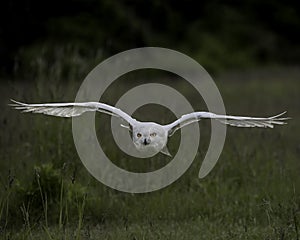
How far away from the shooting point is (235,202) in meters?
7.06

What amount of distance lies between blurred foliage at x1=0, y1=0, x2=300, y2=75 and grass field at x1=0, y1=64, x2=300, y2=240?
7.02m

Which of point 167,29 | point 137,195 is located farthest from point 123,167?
point 167,29

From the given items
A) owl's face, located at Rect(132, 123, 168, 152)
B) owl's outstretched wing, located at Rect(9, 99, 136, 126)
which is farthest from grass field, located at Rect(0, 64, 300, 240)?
owl's face, located at Rect(132, 123, 168, 152)

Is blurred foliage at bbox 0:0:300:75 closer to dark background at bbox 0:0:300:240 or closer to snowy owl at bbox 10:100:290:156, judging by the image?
dark background at bbox 0:0:300:240

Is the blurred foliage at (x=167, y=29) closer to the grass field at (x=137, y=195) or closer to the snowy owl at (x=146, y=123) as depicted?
the grass field at (x=137, y=195)

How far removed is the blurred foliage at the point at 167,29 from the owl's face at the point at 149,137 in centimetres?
888

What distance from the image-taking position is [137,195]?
722 cm

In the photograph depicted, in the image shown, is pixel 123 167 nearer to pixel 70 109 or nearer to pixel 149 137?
pixel 70 109

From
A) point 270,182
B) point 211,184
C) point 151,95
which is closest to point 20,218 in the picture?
point 211,184

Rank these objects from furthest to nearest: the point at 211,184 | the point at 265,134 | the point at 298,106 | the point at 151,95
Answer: the point at 298,106 → the point at 151,95 → the point at 265,134 → the point at 211,184

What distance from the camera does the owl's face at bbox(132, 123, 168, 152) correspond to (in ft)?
20.0

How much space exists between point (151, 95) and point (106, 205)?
594 centimetres

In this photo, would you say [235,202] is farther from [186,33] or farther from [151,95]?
[186,33]

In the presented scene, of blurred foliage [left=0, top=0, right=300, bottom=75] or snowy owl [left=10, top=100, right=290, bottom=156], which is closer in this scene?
snowy owl [left=10, top=100, right=290, bottom=156]
